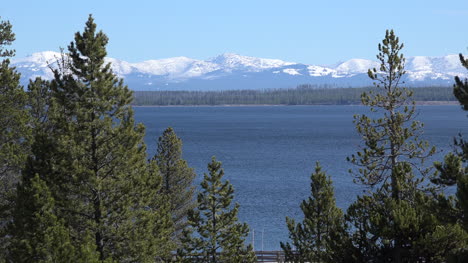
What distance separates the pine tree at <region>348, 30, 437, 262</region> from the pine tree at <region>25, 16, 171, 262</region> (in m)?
7.12

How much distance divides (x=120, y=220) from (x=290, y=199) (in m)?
51.9

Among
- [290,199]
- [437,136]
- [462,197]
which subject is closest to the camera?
[462,197]

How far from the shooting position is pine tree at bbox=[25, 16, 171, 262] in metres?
21.9

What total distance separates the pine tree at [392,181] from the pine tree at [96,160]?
23.4 ft

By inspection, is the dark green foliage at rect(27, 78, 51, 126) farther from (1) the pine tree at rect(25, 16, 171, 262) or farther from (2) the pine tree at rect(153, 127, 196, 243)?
(2) the pine tree at rect(153, 127, 196, 243)

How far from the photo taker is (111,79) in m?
23.0

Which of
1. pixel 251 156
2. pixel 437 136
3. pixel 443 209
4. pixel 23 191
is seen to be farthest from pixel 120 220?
pixel 437 136

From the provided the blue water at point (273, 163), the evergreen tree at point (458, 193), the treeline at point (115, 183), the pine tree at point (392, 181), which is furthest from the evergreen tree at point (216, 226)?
the evergreen tree at point (458, 193)

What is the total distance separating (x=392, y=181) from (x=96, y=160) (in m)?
9.76

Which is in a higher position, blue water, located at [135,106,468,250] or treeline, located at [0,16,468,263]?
treeline, located at [0,16,468,263]

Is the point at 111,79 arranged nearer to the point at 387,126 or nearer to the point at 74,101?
the point at 74,101

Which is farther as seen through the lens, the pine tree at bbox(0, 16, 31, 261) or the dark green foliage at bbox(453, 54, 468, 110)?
the pine tree at bbox(0, 16, 31, 261)

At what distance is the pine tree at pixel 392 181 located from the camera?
2020 cm

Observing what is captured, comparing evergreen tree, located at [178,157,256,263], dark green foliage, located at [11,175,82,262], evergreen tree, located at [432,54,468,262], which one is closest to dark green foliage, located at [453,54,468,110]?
evergreen tree, located at [432,54,468,262]
